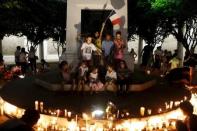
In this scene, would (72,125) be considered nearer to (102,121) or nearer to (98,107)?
(102,121)

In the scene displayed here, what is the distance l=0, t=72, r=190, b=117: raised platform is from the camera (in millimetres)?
12906

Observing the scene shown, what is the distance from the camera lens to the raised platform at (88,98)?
508 inches

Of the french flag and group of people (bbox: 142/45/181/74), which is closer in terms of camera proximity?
the french flag

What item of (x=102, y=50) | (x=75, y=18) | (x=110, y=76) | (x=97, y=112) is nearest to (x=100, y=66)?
(x=102, y=50)

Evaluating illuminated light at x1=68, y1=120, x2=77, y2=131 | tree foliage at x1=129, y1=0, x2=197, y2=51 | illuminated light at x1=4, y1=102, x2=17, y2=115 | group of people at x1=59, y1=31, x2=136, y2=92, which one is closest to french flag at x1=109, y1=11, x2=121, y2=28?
group of people at x1=59, y1=31, x2=136, y2=92

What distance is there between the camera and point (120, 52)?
16438 millimetres

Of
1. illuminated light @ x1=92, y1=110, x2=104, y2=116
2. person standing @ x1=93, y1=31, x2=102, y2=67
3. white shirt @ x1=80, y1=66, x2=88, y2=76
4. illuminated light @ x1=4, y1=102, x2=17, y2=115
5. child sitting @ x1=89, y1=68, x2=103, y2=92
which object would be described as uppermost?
person standing @ x1=93, y1=31, x2=102, y2=67

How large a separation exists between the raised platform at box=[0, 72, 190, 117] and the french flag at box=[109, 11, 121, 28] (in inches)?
113

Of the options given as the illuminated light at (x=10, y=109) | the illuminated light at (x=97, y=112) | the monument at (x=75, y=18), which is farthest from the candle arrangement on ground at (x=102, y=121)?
the monument at (x=75, y=18)

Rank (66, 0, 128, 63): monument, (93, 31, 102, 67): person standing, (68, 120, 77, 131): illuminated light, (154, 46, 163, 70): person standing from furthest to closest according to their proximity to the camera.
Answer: (154, 46, 163, 70): person standing → (66, 0, 128, 63): monument → (93, 31, 102, 67): person standing → (68, 120, 77, 131): illuminated light

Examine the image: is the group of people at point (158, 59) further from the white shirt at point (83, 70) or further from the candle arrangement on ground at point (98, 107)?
the white shirt at point (83, 70)

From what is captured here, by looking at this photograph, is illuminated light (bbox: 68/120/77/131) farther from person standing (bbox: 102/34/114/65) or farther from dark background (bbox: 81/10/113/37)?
dark background (bbox: 81/10/113/37)

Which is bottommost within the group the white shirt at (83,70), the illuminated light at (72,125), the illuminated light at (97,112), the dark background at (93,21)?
the illuminated light at (72,125)

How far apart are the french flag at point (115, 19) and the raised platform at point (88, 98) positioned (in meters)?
2.86
